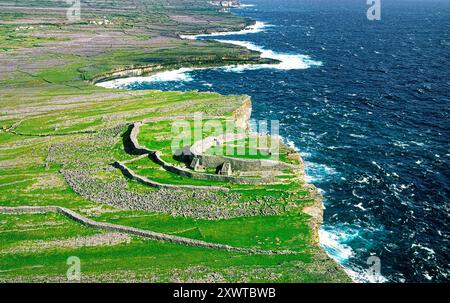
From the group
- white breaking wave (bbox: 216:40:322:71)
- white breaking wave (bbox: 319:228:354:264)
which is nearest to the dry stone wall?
white breaking wave (bbox: 319:228:354:264)

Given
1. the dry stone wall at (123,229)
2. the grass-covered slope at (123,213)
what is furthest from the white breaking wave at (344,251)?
the dry stone wall at (123,229)

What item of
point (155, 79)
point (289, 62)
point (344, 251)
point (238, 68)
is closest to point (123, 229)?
point (344, 251)

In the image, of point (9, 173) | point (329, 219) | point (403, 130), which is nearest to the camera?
point (329, 219)

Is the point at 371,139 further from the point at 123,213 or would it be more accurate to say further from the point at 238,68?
the point at 238,68

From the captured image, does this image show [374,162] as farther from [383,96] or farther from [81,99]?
[81,99]

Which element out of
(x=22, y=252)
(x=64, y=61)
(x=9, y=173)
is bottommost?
(x=22, y=252)

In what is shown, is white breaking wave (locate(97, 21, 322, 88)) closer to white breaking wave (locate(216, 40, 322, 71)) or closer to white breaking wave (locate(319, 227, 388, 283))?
white breaking wave (locate(216, 40, 322, 71))

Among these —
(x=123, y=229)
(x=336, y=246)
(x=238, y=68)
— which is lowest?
(x=336, y=246)

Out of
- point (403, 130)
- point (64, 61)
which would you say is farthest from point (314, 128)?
point (64, 61)

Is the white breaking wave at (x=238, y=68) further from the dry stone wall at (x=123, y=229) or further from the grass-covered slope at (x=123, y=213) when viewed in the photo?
the dry stone wall at (x=123, y=229)
